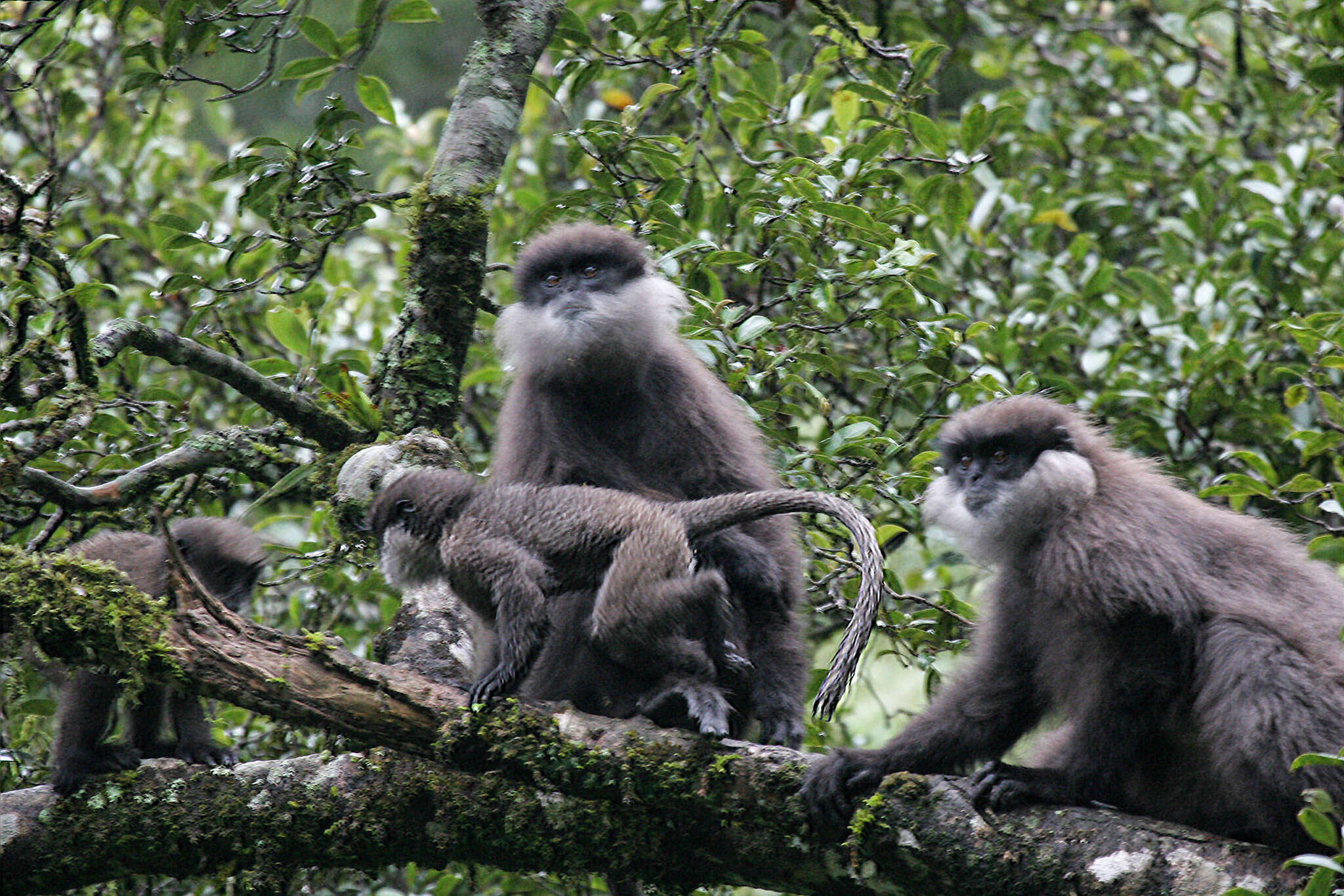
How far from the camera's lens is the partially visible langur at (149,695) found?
375 centimetres

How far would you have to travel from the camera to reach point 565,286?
4.60 metres

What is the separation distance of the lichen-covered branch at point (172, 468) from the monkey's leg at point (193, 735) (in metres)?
0.89

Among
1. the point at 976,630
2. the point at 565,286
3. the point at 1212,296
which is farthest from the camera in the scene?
the point at 1212,296

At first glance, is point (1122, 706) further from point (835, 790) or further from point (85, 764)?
point (85, 764)

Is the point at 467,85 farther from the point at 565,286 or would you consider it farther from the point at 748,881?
the point at 748,881

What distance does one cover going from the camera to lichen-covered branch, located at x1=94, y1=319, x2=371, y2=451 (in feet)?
13.2

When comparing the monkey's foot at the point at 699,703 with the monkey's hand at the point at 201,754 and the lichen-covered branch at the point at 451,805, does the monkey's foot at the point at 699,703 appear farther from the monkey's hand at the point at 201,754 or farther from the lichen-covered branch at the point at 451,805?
the monkey's hand at the point at 201,754

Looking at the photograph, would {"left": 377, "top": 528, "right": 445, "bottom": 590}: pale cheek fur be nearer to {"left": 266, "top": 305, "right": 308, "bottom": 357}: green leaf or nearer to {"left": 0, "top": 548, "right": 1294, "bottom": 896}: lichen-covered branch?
{"left": 0, "top": 548, "right": 1294, "bottom": 896}: lichen-covered branch

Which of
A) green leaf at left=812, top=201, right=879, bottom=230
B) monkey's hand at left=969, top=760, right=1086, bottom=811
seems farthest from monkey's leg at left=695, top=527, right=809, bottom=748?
green leaf at left=812, top=201, right=879, bottom=230

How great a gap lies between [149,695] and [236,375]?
3.88 feet

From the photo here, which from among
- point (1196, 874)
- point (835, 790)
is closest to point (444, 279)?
point (835, 790)

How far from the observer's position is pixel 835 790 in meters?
3.10

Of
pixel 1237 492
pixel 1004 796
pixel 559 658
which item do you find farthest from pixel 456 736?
pixel 1237 492

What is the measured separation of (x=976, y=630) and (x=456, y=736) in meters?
1.69
